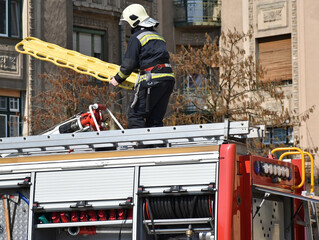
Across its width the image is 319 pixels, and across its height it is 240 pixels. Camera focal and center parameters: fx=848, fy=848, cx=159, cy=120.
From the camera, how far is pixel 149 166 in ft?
A: 24.9

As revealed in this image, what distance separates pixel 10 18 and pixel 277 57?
904 cm

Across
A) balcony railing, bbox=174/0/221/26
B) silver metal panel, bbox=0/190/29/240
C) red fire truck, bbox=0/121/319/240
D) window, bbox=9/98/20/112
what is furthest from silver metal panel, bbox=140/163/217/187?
balcony railing, bbox=174/0/221/26

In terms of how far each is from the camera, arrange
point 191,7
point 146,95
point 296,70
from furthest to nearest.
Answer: point 191,7 → point 296,70 → point 146,95

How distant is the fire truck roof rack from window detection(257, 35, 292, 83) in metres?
19.8

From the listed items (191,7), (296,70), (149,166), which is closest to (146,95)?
(149,166)

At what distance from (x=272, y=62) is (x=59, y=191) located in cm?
2106

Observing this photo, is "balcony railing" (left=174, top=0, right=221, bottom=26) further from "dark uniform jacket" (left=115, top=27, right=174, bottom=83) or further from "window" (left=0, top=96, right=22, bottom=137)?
"dark uniform jacket" (left=115, top=27, right=174, bottom=83)

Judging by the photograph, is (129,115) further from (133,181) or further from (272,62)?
(272,62)

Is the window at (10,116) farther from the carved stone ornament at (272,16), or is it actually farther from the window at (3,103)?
the carved stone ornament at (272,16)

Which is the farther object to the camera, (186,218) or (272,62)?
(272,62)

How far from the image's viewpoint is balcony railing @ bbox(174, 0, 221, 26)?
31656 mm

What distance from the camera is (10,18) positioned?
82.0ft

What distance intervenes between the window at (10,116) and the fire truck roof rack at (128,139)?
16.1 metres

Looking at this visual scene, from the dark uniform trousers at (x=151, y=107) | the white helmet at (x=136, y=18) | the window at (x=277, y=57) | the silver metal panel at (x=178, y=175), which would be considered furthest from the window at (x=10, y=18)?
the silver metal panel at (x=178, y=175)
